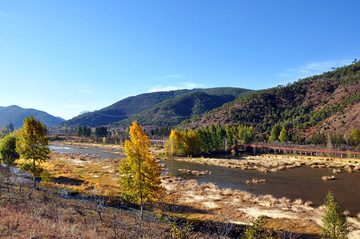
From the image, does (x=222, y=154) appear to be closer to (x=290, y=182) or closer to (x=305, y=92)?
(x=290, y=182)

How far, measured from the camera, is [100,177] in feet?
160

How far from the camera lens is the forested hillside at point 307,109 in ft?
404

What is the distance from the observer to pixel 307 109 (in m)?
163

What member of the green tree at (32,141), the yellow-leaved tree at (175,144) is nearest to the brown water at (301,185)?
the green tree at (32,141)

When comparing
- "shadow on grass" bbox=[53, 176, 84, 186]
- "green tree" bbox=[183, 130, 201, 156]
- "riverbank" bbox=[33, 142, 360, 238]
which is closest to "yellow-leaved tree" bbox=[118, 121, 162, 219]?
"riverbank" bbox=[33, 142, 360, 238]

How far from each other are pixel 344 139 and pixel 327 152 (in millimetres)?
16678

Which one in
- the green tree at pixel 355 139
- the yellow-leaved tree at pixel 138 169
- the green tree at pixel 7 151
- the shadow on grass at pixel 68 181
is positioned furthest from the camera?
the green tree at pixel 355 139

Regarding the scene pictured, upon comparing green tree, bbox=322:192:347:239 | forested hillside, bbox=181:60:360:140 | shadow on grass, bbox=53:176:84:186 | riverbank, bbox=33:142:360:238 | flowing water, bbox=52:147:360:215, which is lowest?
flowing water, bbox=52:147:360:215

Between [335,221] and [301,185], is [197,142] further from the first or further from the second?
[335,221]

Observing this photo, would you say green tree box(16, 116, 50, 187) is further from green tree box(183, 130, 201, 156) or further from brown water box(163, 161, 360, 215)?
green tree box(183, 130, 201, 156)

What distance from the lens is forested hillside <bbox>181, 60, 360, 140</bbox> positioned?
123 metres

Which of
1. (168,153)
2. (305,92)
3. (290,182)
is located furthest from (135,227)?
(305,92)

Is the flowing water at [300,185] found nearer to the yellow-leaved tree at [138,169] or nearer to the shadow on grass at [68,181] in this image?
the yellow-leaved tree at [138,169]

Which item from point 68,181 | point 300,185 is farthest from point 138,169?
point 300,185
